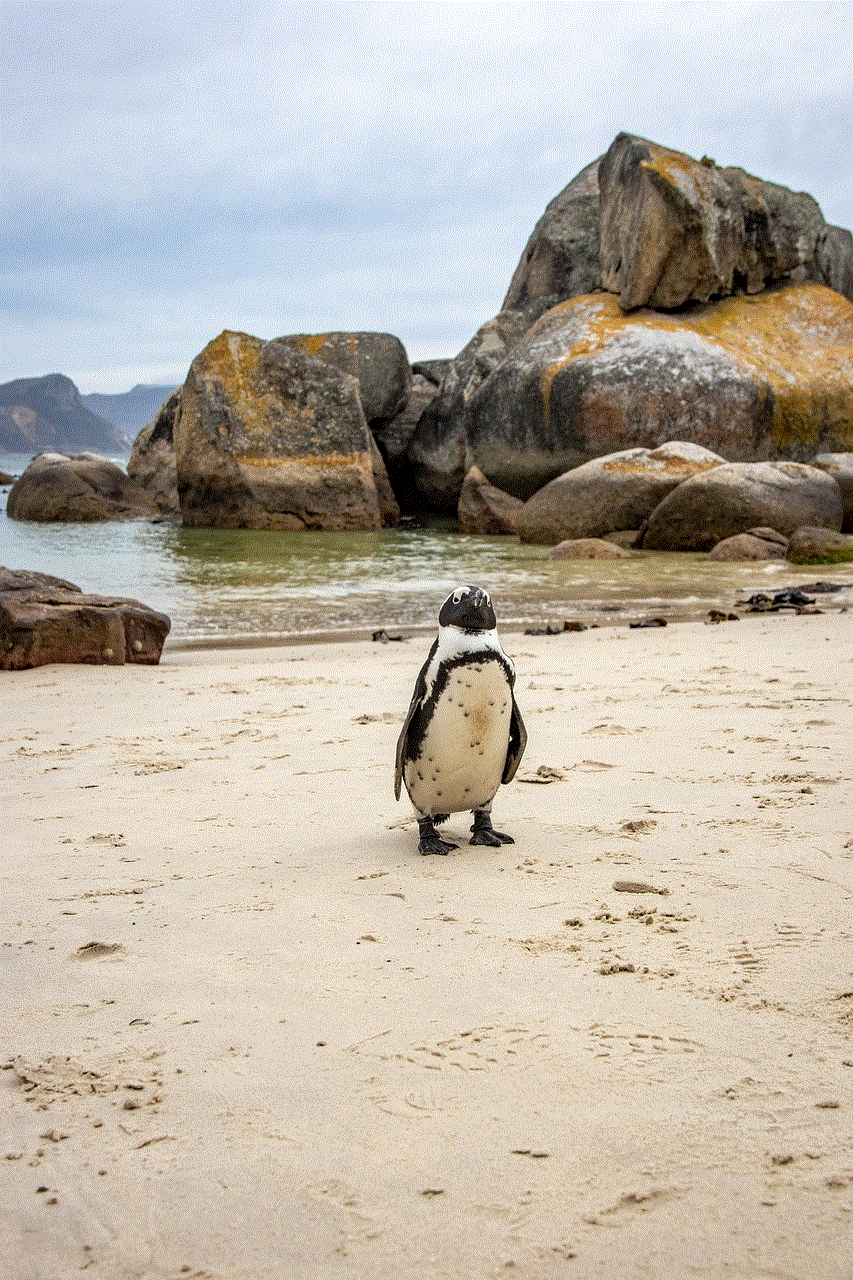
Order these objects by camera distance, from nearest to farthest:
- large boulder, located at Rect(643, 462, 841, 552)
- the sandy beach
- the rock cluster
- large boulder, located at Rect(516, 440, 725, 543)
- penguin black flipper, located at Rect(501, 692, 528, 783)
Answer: the sandy beach, penguin black flipper, located at Rect(501, 692, 528, 783), large boulder, located at Rect(643, 462, 841, 552), large boulder, located at Rect(516, 440, 725, 543), the rock cluster

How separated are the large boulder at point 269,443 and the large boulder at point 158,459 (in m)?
4.82

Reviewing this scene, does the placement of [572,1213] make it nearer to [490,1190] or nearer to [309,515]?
[490,1190]

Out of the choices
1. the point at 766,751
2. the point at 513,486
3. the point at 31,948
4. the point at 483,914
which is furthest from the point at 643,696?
the point at 513,486

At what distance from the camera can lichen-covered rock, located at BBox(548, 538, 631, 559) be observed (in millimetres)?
15961

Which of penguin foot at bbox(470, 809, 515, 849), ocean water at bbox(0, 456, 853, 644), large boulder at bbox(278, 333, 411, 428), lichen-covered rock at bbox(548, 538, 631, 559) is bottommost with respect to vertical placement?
penguin foot at bbox(470, 809, 515, 849)

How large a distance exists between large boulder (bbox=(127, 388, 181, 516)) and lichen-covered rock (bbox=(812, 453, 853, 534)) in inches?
601

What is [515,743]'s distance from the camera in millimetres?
3723

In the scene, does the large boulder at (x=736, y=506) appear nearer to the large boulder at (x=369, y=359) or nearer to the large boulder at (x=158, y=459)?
the large boulder at (x=369, y=359)

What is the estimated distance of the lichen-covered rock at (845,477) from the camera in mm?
18281

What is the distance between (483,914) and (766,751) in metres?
1.86

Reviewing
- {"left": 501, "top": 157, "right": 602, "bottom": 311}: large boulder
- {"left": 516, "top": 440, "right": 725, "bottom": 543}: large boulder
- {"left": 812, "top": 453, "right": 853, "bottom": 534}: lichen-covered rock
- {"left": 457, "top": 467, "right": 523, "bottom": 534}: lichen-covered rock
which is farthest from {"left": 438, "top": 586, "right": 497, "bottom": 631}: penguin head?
{"left": 501, "top": 157, "right": 602, "bottom": 311}: large boulder

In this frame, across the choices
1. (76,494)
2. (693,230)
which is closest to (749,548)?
(693,230)

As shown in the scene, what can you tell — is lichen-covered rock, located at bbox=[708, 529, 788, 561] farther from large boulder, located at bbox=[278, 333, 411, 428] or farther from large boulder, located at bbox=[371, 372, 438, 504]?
large boulder, located at bbox=[371, 372, 438, 504]

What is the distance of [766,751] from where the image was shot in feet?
14.2
